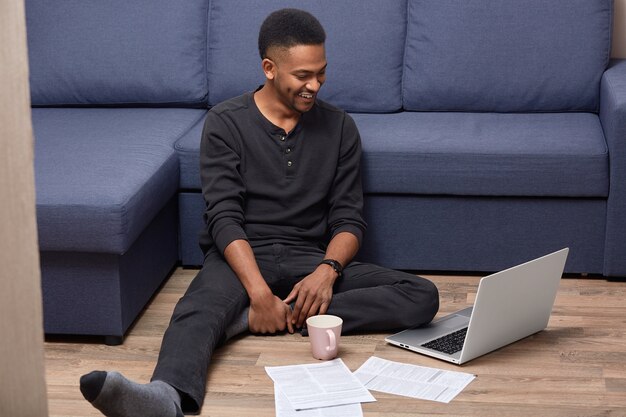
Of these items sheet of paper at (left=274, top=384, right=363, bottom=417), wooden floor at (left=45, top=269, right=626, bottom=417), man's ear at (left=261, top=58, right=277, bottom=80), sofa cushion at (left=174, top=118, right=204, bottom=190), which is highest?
man's ear at (left=261, top=58, right=277, bottom=80)

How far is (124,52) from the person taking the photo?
3271 millimetres

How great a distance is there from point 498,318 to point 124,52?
5.65 ft

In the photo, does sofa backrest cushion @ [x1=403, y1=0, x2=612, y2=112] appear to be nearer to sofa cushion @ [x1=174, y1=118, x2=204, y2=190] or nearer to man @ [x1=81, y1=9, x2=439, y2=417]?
man @ [x1=81, y1=9, x2=439, y2=417]

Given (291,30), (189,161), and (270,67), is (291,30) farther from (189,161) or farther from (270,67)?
(189,161)

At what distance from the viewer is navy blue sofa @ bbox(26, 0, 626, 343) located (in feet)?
7.81

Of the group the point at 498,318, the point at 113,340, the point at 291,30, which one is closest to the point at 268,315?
the point at 113,340

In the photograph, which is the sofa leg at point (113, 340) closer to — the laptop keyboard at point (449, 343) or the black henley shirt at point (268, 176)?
the black henley shirt at point (268, 176)

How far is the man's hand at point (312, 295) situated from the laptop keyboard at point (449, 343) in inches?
11.0

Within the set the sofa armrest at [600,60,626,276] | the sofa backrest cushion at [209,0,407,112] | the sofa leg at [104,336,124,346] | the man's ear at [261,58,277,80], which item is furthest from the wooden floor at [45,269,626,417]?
the sofa backrest cushion at [209,0,407,112]

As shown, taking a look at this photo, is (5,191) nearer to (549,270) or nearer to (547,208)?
(549,270)

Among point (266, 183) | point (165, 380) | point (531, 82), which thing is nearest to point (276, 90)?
point (266, 183)

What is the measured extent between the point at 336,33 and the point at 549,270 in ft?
4.13

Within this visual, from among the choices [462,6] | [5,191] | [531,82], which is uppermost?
[5,191]

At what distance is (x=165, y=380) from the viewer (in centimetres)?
199
